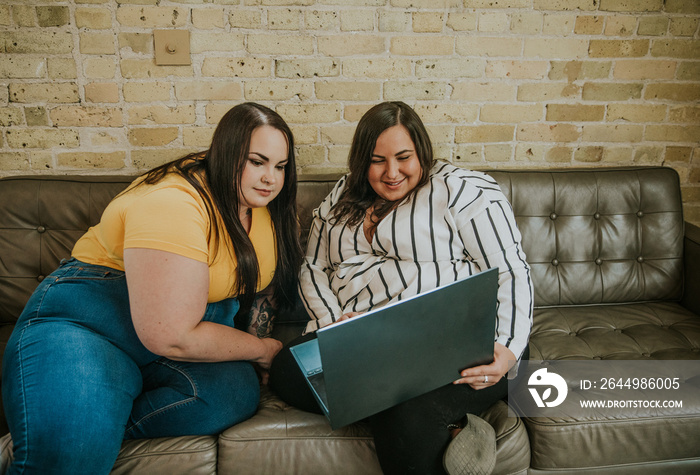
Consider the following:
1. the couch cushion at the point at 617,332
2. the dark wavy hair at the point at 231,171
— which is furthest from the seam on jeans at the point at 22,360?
the couch cushion at the point at 617,332

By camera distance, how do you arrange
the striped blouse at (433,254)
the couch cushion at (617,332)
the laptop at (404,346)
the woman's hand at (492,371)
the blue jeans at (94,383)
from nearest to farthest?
Result: the laptop at (404,346) → the blue jeans at (94,383) → the woman's hand at (492,371) → the striped blouse at (433,254) → the couch cushion at (617,332)

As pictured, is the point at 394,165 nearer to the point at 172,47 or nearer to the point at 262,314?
the point at 262,314

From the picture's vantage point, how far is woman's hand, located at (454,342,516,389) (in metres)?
1.09

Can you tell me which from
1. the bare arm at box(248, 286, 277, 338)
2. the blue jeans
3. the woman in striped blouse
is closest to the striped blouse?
the woman in striped blouse

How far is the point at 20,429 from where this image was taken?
954 mm

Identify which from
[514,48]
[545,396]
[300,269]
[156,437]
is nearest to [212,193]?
[300,269]

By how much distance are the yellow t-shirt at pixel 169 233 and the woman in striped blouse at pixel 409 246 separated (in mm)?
234

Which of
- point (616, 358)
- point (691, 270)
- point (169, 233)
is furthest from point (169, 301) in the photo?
point (691, 270)

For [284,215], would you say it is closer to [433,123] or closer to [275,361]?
[275,361]

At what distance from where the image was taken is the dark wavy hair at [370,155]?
132cm

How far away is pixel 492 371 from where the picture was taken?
1.11 metres

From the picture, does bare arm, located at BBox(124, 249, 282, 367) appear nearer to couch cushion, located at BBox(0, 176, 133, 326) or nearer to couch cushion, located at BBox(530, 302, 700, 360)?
couch cushion, located at BBox(0, 176, 133, 326)

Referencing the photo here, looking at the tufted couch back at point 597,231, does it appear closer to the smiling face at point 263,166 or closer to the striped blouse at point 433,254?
the striped blouse at point 433,254

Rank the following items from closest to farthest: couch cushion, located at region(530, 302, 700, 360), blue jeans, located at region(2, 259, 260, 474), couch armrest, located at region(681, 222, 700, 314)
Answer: blue jeans, located at region(2, 259, 260, 474)
couch cushion, located at region(530, 302, 700, 360)
couch armrest, located at region(681, 222, 700, 314)
